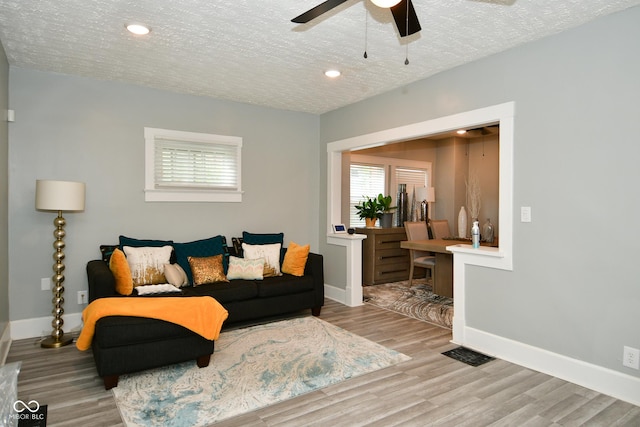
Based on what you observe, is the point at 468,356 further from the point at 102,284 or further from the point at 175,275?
the point at 102,284

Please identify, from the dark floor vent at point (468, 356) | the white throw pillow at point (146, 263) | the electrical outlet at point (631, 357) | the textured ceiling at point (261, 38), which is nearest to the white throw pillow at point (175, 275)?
the white throw pillow at point (146, 263)

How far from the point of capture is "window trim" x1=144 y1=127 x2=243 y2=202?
4.39 meters

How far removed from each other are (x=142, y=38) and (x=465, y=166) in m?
5.93

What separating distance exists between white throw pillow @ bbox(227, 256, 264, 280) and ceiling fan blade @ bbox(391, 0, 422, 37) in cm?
290

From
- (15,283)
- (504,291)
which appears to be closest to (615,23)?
(504,291)

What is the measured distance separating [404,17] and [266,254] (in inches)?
122

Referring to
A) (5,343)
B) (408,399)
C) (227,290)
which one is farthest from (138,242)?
(408,399)

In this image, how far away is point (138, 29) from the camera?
9.53 feet

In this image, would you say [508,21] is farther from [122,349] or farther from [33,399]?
[33,399]

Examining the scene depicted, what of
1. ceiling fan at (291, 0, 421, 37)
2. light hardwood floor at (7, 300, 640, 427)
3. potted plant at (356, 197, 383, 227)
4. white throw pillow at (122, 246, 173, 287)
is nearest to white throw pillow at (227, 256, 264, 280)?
white throw pillow at (122, 246, 173, 287)

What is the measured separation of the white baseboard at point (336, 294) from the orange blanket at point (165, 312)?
2.37m

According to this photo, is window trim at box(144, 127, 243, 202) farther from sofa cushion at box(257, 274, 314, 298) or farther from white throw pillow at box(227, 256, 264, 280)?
sofa cushion at box(257, 274, 314, 298)

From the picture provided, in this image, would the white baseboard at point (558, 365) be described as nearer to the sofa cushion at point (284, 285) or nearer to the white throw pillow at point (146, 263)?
the sofa cushion at point (284, 285)

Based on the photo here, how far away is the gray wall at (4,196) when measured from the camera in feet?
10.8
